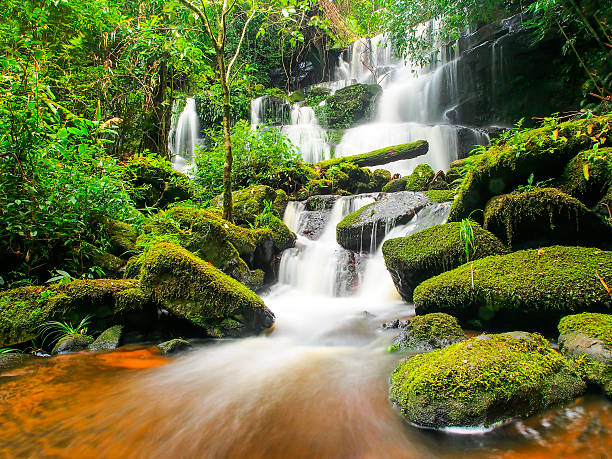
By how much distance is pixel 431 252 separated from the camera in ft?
14.0

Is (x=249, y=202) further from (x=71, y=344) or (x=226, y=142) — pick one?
(x=71, y=344)

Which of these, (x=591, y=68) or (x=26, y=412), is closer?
(x=26, y=412)

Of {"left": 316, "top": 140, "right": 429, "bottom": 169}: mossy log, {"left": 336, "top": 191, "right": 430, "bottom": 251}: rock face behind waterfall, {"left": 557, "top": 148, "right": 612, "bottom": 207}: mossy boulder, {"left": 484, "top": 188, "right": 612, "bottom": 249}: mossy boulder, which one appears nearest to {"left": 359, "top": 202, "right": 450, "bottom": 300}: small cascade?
{"left": 336, "top": 191, "right": 430, "bottom": 251}: rock face behind waterfall

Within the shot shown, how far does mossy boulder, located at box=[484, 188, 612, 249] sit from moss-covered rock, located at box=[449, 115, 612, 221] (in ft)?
1.60

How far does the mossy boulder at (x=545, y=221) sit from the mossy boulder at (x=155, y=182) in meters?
6.48

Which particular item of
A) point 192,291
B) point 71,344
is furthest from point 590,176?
point 71,344

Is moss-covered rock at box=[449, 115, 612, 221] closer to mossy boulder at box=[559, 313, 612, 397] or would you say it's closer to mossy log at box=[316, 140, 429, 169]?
mossy boulder at box=[559, 313, 612, 397]

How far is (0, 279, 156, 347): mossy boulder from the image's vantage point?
3.26 meters

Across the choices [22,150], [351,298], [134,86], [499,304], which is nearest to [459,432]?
[499,304]

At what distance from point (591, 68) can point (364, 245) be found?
9.02 meters

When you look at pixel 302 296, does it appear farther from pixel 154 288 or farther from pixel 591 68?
pixel 591 68

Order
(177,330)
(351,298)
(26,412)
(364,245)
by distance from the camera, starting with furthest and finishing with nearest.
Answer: (364,245) < (351,298) < (177,330) < (26,412)

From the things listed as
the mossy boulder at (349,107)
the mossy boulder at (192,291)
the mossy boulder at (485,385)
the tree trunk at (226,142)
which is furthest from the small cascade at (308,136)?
the mossy boulder at (485,385)

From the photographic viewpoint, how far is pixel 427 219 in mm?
6270
